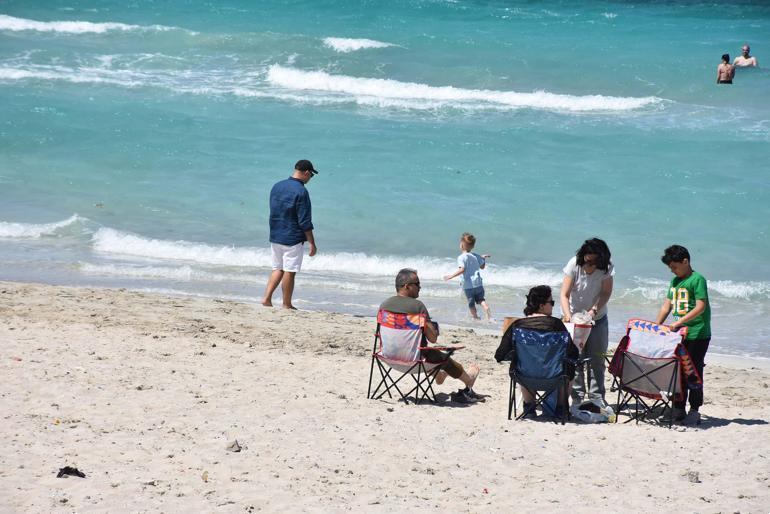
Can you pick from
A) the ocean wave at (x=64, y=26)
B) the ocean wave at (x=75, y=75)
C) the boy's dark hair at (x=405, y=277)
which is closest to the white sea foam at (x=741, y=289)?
the boy's dark hair at (x=405, y=277)

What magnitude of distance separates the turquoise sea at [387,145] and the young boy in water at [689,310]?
3503 mm

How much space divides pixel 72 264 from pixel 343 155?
718 cm

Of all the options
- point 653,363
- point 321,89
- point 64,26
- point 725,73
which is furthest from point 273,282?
point 64,26

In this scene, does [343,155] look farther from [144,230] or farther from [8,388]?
[8,388]

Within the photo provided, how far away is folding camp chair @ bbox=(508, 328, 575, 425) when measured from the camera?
7469 mm

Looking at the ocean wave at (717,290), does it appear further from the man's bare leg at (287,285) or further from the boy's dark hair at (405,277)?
the boy's dark hair at (405,277)

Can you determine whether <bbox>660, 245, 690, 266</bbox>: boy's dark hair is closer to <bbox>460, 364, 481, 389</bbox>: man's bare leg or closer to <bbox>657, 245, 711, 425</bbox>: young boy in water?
<bbox>657, 245, 711, 425</bbox>: young boy in water

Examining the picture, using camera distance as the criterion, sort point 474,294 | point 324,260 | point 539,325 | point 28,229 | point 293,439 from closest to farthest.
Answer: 1. point 293,439
2. point 539,325
3. point 474,294
4. point 324,260
5. point 28,229

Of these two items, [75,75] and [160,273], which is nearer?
[160,273]

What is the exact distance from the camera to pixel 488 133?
70.0ft

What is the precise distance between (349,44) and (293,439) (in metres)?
24.0

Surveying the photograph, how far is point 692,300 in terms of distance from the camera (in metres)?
7.66

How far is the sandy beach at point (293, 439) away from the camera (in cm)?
608

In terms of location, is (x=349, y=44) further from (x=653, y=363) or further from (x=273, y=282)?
(x=653, y=363)
